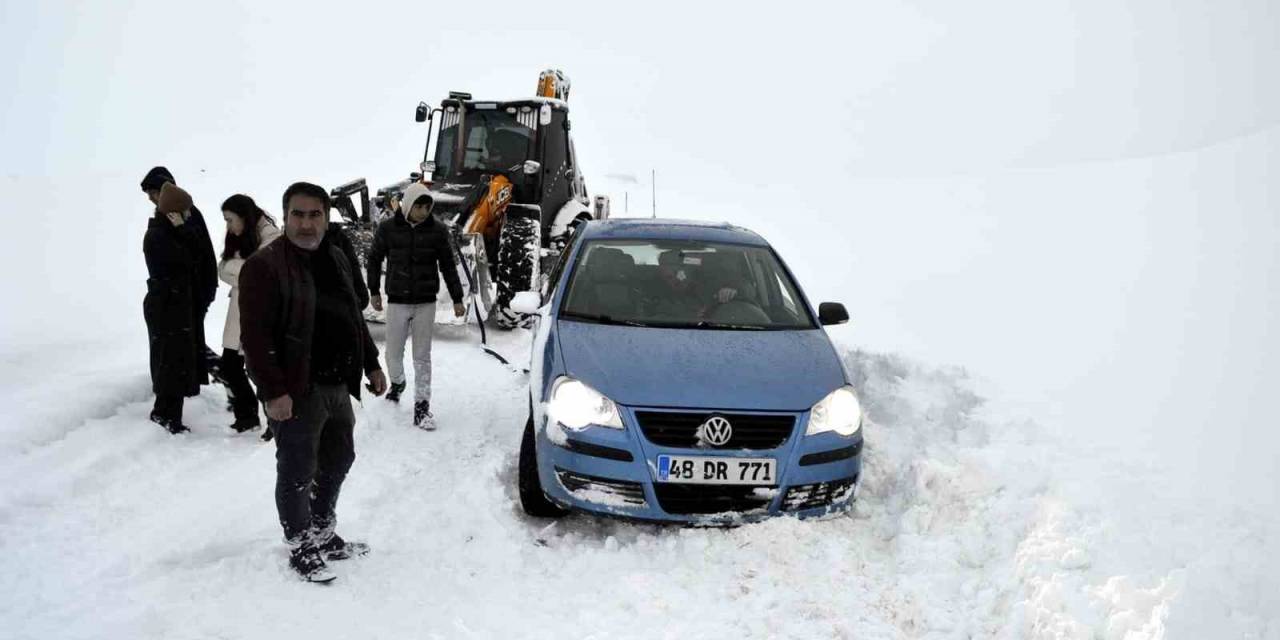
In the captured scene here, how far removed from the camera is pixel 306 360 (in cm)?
328

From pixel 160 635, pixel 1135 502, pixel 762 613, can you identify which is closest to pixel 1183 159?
pixel 1135 502

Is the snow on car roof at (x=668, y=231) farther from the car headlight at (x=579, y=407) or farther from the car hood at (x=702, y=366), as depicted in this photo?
the car headlight at (x=579, y=407)

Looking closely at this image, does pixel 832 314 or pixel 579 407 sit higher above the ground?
pixel 832 314

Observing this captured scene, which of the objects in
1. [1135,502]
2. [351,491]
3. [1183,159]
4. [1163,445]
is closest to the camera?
[1135,502]

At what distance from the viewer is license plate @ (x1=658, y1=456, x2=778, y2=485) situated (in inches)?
145

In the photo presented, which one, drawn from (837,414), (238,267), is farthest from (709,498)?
(238,267)

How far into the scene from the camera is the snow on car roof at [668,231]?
5438 millimetres

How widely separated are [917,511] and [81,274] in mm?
14004

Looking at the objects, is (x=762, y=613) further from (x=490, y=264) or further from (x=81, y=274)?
(x=81, y=274)

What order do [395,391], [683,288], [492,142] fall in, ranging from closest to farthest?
[683,288], [395,391], [492,142]

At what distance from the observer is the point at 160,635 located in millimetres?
2967

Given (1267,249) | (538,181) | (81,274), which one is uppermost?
(538,181)

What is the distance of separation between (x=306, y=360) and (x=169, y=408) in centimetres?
263

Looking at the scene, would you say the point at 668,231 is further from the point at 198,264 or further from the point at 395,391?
the point at 198,264
